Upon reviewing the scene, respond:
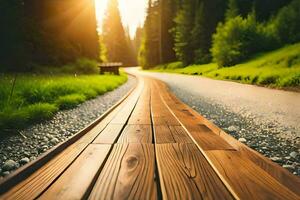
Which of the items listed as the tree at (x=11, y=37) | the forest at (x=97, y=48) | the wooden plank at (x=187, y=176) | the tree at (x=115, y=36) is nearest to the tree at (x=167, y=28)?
the forest at (x=97, y=48)

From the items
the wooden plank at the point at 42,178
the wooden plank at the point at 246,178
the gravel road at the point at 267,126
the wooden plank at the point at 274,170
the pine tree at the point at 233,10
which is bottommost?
the gravel road at the point at 267,126

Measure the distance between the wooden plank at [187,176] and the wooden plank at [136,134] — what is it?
478mm

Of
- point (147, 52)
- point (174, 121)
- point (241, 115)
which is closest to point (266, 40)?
point (241, 115)

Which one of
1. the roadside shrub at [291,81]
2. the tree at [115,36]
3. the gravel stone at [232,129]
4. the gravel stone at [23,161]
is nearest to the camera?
the gravel stone at [23,161]

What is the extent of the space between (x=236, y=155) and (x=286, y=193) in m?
0.80

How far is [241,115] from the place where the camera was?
5.63m

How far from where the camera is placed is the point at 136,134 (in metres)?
3.35

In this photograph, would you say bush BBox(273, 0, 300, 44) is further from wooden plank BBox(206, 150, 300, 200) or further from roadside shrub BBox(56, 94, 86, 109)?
wooden plank BBox(206, 150, 300, 200)

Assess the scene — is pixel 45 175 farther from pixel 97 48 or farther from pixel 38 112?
pixel 97 48

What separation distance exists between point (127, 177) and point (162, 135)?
1434 mm

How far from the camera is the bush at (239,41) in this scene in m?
23.0

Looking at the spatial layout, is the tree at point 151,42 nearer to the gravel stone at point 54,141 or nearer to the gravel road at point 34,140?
the gravel road at point 34,140

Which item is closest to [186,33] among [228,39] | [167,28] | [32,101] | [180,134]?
[167,28]

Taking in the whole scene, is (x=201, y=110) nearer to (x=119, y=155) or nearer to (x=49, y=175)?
(x=119, y=155)
